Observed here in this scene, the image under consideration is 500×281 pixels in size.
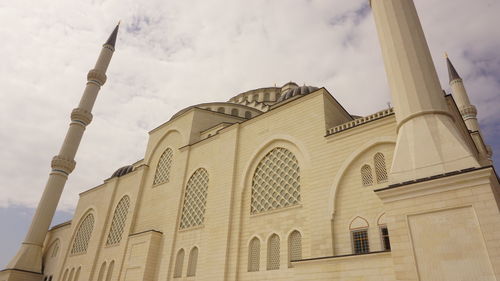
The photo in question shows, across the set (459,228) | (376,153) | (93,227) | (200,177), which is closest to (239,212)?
(200,177)

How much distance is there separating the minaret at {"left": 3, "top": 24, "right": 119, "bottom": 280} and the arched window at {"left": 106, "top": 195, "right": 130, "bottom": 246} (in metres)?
4.97

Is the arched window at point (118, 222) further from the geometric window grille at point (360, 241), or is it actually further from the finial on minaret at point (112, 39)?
the geometric window grille at point (360, 241)

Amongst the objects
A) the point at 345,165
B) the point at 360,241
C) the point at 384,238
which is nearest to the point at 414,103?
the point at 345,165

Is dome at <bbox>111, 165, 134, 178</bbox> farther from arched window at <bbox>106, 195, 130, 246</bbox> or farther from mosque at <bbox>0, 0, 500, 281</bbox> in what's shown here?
arched window at <bbox>106, 195, 130, 246</bbox>

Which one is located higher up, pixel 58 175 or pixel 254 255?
pixel 58 175

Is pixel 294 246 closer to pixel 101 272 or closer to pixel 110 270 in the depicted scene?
pixel 110 270

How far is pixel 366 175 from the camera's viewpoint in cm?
878

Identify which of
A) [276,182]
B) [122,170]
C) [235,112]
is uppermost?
[235,112]

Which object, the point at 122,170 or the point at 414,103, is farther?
the point at 122,170

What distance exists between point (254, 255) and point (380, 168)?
4802 mm

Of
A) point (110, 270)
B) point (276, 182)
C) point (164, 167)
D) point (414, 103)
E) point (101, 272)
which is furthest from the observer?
point (164, 167)

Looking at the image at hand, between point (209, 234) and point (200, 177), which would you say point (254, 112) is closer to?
point (200, 177)

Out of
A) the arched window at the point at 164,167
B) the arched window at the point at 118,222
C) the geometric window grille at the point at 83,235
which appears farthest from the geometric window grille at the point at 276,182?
the geometric window grille at the point at 83,235

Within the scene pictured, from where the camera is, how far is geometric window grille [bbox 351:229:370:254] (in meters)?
8.10
